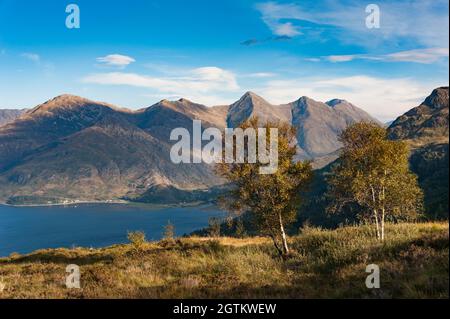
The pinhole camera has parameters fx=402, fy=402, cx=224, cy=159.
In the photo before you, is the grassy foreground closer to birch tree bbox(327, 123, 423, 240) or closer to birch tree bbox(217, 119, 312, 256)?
birch tree bbox(217, 119, 312, 256)

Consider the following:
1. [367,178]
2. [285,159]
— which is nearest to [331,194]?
[367,178]

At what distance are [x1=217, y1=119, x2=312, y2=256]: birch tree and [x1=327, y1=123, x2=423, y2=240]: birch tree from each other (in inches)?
152

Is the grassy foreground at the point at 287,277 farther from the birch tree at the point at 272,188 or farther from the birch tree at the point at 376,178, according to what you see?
the birch tree at the point at 376,178

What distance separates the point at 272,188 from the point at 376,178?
878 centimetres

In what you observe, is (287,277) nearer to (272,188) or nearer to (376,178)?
(272,188)

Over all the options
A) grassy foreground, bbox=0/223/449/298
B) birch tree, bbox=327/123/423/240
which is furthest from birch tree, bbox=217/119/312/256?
grassy foreground, bbox=0/223/449/298

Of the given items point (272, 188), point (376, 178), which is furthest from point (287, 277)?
point (376, 178)

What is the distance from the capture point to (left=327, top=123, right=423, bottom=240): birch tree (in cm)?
3291

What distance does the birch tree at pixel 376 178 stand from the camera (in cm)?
3291

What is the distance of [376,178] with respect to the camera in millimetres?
33031

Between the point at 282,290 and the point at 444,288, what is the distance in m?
5.53

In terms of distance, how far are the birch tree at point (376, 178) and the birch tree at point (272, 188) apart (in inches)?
152

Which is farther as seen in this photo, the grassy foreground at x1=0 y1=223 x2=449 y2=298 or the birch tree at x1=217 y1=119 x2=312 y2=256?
the birch tree at x1=217 y1=119 x2=312 y2=256
